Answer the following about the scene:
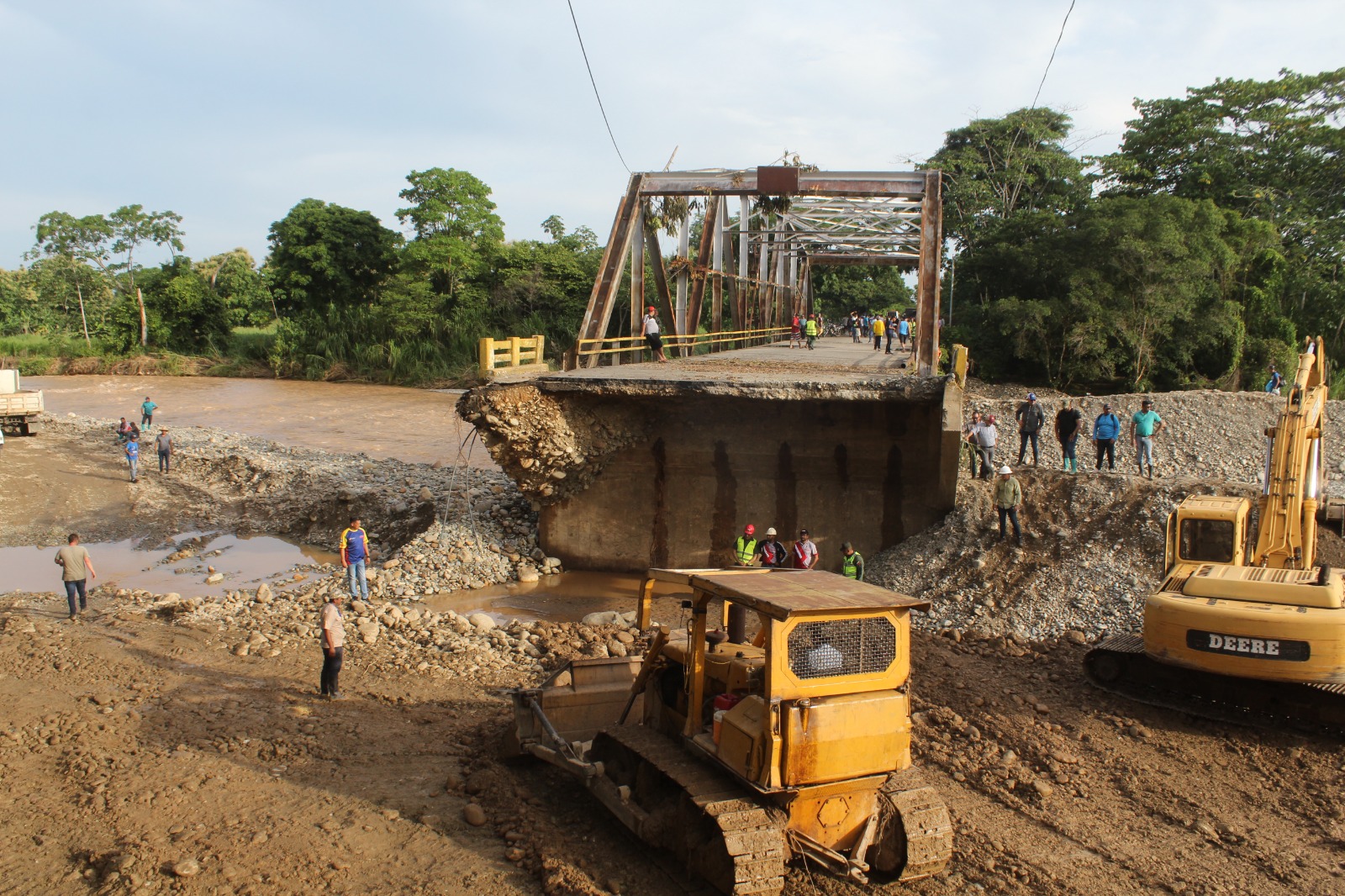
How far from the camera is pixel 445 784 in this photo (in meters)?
7.93

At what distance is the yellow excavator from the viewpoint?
898 centimetres

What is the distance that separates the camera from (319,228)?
5278cm

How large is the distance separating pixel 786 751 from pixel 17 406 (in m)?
34.3

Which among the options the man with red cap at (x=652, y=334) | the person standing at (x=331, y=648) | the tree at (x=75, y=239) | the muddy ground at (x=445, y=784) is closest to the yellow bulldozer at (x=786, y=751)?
the muddy ground at (x=445, y=784)

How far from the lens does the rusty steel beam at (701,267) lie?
23.5 meters

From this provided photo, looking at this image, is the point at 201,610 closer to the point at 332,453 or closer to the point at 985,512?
the point at 985,512

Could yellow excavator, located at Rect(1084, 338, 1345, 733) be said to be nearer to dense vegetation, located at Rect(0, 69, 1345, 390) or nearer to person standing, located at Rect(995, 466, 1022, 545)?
person standing, located at Rect(995, 466, 1022, 545)

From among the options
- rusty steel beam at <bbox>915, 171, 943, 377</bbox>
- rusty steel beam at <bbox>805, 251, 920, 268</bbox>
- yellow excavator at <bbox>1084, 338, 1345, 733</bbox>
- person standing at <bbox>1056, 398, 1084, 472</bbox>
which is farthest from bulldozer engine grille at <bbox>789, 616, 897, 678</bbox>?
rusty steel beam at <bbox>805, 251, 920, 268</bbox>

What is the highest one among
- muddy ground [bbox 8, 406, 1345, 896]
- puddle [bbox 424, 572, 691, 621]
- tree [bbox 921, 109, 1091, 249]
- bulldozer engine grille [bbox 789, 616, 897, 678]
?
tree [bbox 921, 109, 1091, 249]

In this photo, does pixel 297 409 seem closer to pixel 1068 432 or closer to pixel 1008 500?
pixel 1068 432

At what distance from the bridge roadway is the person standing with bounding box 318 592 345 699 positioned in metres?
5.72

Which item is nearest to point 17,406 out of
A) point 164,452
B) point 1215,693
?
point 164,452

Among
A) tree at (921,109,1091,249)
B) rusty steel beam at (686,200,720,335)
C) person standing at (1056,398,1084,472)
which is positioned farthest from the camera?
tree at (921,109,1091,249)

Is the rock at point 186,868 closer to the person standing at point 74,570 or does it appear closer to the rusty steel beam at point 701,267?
the person standing at point 74,570
